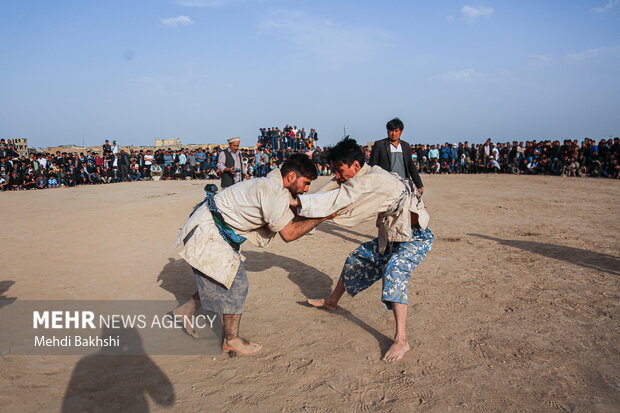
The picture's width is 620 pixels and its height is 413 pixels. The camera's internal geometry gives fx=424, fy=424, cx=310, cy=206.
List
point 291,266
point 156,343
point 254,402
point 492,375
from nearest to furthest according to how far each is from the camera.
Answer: point 254,402 < point 492,375 < point 156,343 < point 291,266

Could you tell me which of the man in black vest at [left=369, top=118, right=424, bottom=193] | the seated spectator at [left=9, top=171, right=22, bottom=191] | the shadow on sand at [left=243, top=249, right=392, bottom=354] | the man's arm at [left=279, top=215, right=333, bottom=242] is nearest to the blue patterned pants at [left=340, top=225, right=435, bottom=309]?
the shadow on sand at [left=243, top=249, right=392, bottom=354]

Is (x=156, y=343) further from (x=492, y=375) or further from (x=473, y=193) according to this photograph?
(x=473, y=193)

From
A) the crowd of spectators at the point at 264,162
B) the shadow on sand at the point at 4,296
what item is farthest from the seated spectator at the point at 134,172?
the shadow on sand at the point at 4,296

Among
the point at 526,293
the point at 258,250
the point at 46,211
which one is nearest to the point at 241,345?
the point at 526,293

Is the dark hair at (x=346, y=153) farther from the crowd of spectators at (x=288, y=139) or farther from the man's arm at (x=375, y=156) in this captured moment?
the crowd of spectators at (x=288, y=139)

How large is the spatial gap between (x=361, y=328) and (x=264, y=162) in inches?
760

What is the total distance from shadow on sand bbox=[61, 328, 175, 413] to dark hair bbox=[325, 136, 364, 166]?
6.95 feet

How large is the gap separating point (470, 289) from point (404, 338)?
5.69ft

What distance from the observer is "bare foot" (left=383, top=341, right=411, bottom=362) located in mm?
3406

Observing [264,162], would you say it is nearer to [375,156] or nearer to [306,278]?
[375,156]

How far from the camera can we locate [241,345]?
3584 mm

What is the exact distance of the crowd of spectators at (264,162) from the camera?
62.0 ft

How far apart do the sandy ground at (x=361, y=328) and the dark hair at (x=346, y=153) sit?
1.61 m

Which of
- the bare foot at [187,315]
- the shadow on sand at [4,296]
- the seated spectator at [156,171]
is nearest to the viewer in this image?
the bare foot at [187,315]
